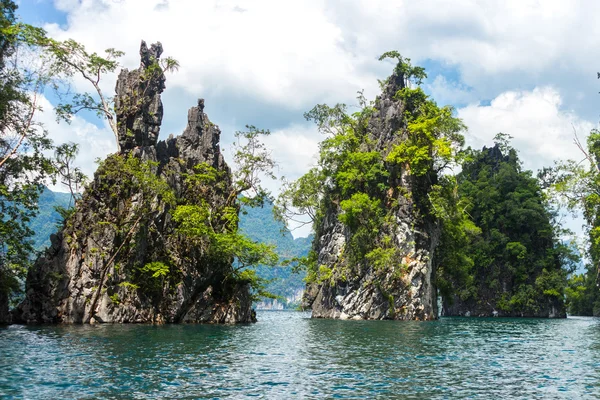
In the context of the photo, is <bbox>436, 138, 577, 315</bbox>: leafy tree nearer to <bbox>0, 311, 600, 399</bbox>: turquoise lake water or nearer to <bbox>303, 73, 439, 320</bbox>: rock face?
<bbox>303, 73, 439, 320</bbox>: rock face

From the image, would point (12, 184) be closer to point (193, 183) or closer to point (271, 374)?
point (193, 183)

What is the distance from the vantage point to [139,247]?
41.0 metres

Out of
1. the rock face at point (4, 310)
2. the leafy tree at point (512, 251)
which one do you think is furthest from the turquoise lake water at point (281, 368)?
the leafy tree at point (512, 251)

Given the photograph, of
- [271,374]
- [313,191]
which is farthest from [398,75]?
[271,374]

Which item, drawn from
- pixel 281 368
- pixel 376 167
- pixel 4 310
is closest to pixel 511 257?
pixel 376 167

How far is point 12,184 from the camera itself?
3741cm

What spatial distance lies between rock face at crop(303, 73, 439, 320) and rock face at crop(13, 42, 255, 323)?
13.3m

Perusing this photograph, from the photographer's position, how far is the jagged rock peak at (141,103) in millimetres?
45062

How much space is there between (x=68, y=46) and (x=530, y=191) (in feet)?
259

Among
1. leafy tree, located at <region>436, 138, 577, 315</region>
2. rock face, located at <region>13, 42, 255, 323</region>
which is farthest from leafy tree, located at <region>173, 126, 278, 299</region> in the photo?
leafy tree, located at <region>436, 138, 577, 315</region>

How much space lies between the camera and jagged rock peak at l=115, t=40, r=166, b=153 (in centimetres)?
4506

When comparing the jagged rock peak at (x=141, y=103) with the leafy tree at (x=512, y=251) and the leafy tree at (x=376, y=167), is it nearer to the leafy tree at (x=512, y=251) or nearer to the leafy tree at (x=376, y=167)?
the leafy tree at (x=376, y=167)

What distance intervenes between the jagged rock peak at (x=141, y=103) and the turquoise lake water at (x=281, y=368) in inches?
812

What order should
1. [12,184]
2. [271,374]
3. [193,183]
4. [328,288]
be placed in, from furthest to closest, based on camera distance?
[328,288] → [193,183] → [12,184] → [271,374]
